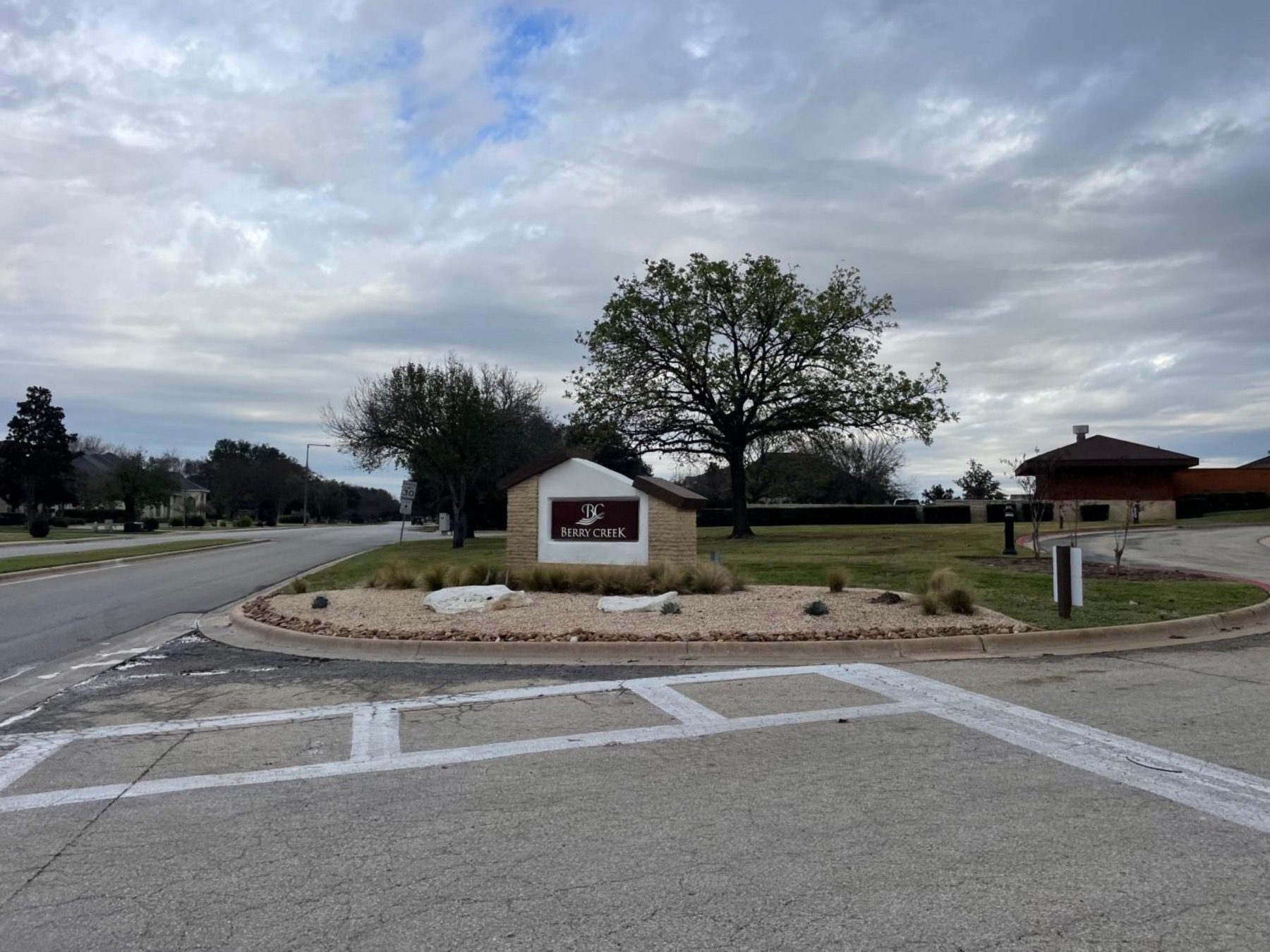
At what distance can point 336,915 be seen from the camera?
366cm

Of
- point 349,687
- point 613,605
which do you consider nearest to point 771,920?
point 349,687

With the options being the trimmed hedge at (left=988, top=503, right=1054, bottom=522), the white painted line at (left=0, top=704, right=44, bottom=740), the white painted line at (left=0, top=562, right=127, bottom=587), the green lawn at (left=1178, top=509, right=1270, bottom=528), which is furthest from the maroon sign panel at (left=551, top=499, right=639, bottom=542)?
the trimmed hedge at (left=988, top=503, right=1054, bottom=522)

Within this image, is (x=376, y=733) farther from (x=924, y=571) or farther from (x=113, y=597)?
(x=113, y=597)

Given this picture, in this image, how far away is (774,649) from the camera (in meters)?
9.57

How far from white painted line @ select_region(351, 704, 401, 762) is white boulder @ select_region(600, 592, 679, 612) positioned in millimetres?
4696

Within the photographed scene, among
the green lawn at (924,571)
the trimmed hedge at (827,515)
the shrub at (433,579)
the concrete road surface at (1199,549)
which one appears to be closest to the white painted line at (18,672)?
the shrub at (433,579)

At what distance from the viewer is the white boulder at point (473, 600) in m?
12.2

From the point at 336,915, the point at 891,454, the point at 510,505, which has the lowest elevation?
the point at 336,915

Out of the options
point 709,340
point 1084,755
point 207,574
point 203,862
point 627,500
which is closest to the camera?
point 203,862

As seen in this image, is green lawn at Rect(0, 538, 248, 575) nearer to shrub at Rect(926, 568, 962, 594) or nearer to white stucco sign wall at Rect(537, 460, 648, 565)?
white stucco sign wall at Rect(537, 460, 648, 565)

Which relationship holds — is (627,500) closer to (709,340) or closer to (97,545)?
(709,340)

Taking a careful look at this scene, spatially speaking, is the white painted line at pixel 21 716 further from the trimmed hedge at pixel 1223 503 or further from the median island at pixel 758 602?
the trimmed hedge at pixel 1223 503

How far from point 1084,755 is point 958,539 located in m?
22.6

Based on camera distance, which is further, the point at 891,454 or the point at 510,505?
the point at 891,454
